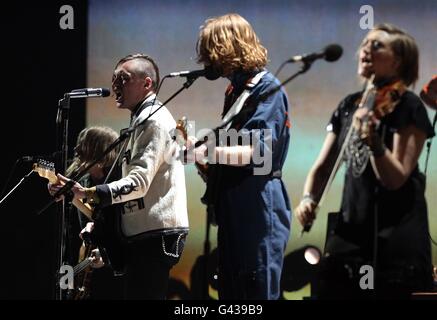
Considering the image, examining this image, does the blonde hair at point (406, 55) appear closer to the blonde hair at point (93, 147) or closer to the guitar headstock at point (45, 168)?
the guitar headstock at point (45, 168)

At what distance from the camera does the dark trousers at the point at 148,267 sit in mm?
3633

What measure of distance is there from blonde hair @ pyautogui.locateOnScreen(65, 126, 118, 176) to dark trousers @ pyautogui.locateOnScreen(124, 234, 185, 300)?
3.32 ft

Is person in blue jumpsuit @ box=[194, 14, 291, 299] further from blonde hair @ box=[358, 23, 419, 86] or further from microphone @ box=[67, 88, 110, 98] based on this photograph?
microphone @ box=[67, 88, 110, 98]

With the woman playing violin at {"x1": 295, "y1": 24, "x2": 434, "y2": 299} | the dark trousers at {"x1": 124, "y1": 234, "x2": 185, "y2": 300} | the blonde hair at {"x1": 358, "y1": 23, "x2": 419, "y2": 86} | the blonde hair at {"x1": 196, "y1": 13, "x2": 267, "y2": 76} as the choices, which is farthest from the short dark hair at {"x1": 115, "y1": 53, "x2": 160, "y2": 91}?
the blonde hair at {"x1": 358, "y1": 23, "x2": 419, "y2": 86}

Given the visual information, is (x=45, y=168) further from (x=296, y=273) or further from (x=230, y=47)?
(x=296, y=273)

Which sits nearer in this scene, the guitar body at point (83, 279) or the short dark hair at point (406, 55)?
the short dark hair at point (406, 55)

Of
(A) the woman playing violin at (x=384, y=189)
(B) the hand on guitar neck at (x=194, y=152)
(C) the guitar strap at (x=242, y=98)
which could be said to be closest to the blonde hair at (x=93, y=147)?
(B) the hand on guitar neck at (x=194, y=152)

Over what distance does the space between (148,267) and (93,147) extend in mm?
1187

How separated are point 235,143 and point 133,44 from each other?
6.67 feet

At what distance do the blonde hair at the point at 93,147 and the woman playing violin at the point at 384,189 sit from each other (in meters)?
1.96

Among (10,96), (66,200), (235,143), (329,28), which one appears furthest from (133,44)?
(235,143)

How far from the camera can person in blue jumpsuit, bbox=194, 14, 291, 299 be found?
10.6ft

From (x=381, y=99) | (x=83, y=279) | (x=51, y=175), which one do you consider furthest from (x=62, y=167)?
(x=381, y=99)
